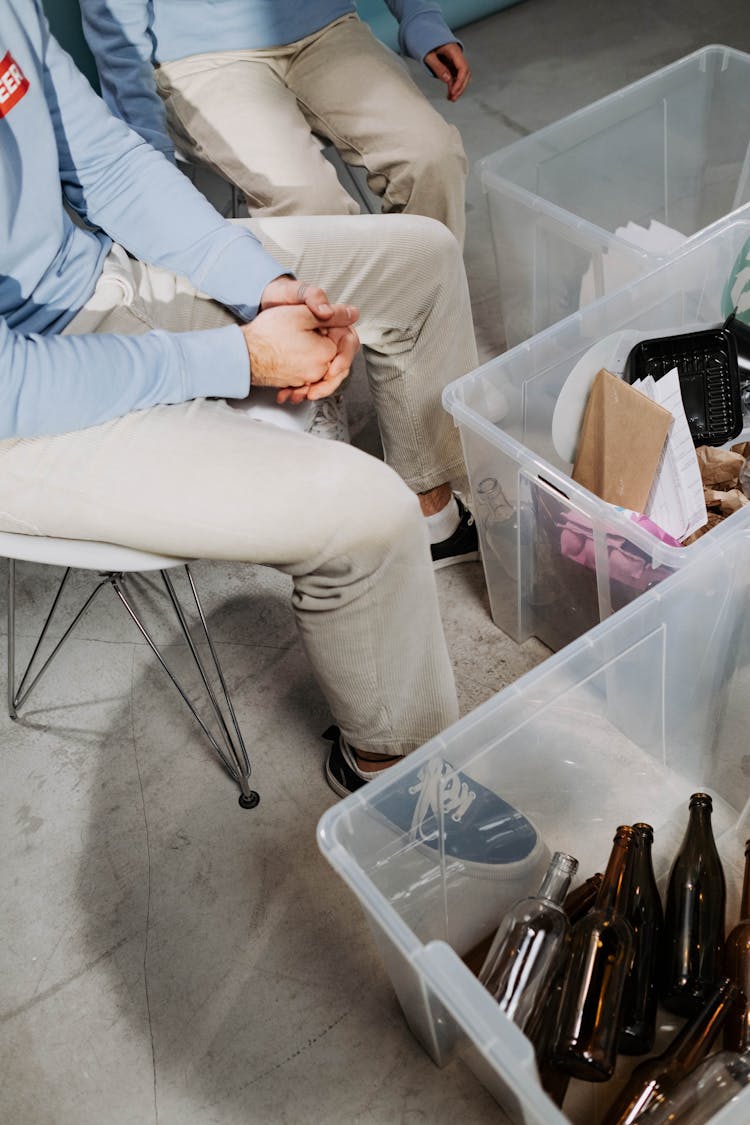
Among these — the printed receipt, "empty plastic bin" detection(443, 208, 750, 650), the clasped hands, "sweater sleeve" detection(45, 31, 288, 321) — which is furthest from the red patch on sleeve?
the printed receipt

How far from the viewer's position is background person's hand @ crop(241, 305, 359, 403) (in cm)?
126

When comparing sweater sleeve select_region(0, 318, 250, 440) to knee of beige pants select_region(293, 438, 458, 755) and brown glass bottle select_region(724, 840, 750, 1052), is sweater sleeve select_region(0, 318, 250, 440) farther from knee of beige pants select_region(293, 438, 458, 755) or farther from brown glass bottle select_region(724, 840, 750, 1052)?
brown glass bottle select_region(724, 840, 750, 1052)

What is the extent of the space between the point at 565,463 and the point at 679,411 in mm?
181

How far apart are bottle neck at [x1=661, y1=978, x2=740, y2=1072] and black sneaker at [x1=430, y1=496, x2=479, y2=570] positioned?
78 centimetres

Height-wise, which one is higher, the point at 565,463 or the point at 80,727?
the point at 565,463

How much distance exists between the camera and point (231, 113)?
5.75 ft

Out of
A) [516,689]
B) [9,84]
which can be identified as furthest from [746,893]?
[9,84]

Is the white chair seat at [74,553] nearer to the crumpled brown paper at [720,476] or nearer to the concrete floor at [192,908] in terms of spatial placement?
the concrete floor at [192,908]

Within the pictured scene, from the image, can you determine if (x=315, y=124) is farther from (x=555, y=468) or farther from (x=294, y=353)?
(x=555, y=468)

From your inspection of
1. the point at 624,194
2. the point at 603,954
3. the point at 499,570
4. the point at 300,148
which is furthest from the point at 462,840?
the point at 624,194

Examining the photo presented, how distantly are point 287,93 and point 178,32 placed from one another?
194mm

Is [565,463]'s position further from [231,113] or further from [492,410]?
[231,113]

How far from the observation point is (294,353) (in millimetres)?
1260

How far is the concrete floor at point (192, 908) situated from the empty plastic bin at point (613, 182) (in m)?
0.53
